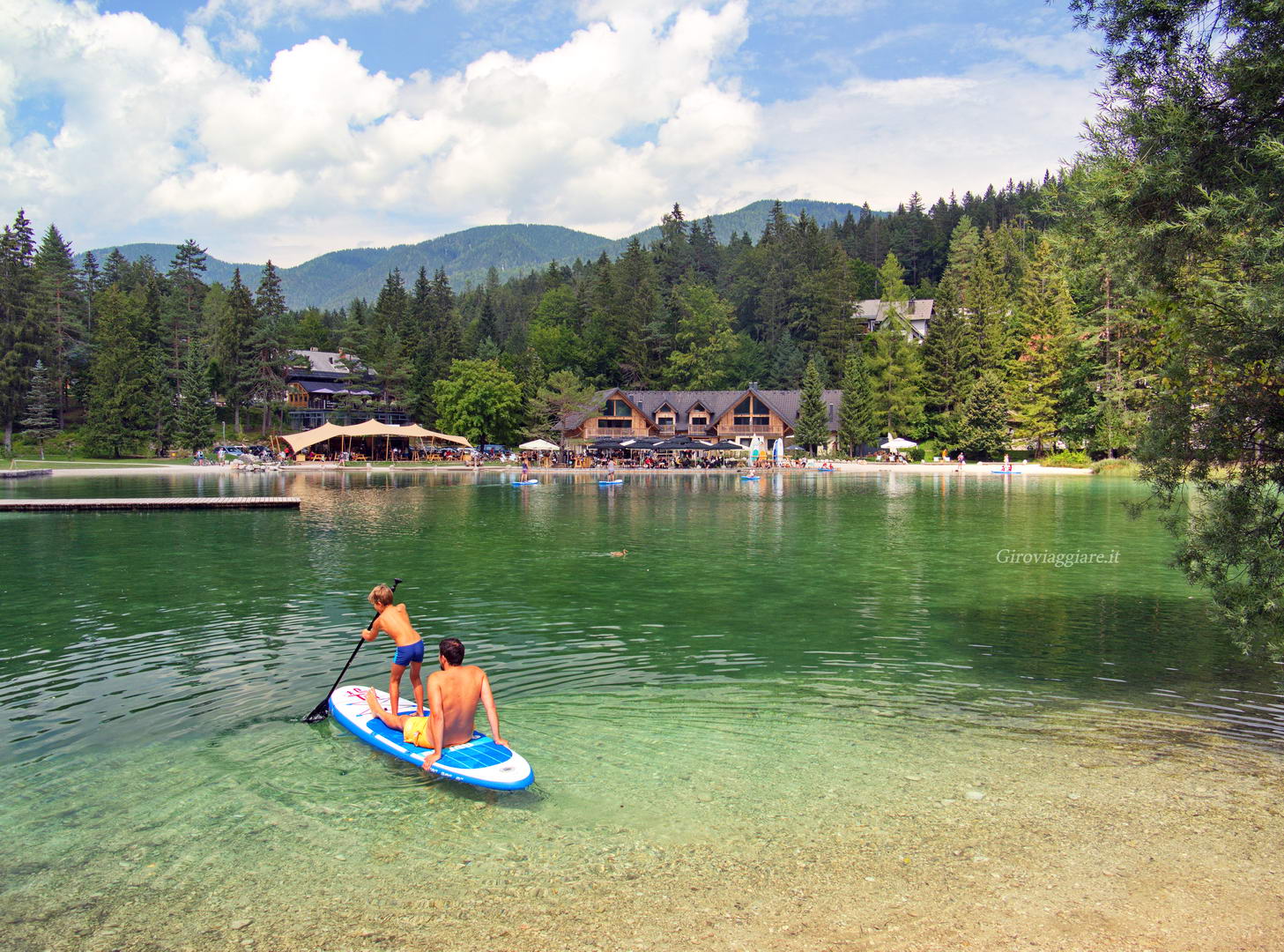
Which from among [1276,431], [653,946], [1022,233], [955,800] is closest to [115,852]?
[653,946]

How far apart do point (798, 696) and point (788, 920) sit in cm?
487

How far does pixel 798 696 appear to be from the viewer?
33.0 feet

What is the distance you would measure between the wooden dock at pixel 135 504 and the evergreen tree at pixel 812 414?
175 feet

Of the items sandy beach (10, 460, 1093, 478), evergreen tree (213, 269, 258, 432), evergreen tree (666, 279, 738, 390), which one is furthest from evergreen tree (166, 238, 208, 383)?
evergreen tree (666, 279, 738, 390)

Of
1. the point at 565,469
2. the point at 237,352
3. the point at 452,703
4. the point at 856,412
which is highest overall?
the point at 237,352

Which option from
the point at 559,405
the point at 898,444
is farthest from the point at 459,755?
the point at 559,405

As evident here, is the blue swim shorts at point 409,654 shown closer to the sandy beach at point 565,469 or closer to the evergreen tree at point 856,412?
the sandy beach at point 565,469

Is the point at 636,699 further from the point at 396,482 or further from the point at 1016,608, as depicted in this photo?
the point at 396,482

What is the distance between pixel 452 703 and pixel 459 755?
439 mm

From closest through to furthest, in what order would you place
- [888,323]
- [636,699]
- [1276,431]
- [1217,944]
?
[1217,944] → [1276,431] → [636,699] → [888,323]

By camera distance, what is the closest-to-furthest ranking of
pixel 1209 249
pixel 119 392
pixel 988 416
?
1. pixel 1209 249
2. pixel 119 392
3. pixel 988 416

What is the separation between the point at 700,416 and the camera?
88812mm

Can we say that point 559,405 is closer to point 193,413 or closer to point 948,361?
point 193,413

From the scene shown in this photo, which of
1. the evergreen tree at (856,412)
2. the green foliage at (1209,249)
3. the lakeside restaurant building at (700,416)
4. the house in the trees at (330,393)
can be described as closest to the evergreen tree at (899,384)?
the evergreen tree at (856,412)
